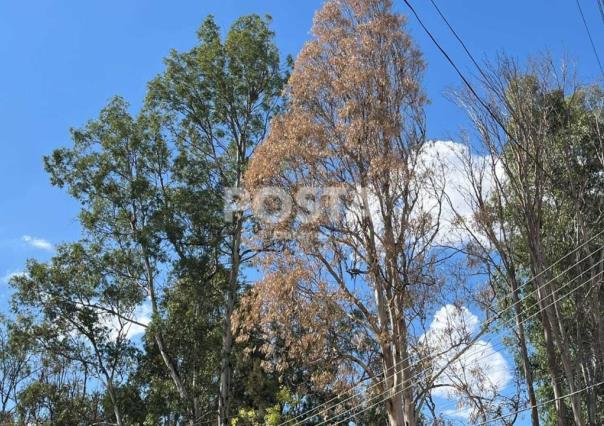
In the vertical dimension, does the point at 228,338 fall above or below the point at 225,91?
below

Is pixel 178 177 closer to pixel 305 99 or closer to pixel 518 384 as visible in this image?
pixel 305 99

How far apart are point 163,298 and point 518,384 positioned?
974cm

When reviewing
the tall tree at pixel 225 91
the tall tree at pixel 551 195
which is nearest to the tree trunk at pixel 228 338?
the tall tree at pixel 225 91

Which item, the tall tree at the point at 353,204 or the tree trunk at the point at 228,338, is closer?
the tall tree at the point at 353,204

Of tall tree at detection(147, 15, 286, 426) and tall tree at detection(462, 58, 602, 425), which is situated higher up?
tall tree at detection(147, 15, 286, 426)

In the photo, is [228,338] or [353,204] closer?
[353,204]

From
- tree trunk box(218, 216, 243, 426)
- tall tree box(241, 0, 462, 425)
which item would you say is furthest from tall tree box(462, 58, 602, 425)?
Answer: tree trunk box(218, 216, 243, 426)

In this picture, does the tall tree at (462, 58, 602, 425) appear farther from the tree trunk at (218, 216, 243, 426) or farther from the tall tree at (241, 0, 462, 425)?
the tree trunk at (218, 216, 243, 426)

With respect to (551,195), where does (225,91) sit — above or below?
above

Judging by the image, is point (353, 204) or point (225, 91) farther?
point (225, 91)

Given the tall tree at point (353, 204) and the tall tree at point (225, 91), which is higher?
the tall tree at point (225, 91)

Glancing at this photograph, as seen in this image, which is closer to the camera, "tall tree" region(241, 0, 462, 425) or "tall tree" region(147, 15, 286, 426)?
"tall tree" region(241, 0, 462, 425)

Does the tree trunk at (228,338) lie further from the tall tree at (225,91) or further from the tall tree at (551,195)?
the tall tree at (551,195)

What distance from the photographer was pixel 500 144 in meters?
13.5
